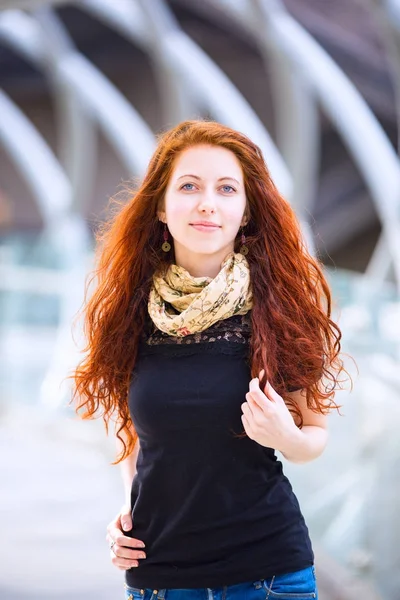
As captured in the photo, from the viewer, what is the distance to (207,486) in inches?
78.9

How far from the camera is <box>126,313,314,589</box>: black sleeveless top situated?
6.48ft

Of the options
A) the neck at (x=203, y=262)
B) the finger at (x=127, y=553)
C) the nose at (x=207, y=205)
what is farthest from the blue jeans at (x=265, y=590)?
the nose at (x=207, y=205)

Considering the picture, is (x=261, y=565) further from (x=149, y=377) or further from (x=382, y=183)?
(x=382, y=183)

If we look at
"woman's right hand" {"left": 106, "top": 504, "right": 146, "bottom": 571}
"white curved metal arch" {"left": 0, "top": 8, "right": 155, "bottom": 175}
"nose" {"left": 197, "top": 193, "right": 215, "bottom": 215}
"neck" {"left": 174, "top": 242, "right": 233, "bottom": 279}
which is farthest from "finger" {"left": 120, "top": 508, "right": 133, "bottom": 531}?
"white curved metal arch" {"left": 0, "top": 8, "right": 155, "bottom": 175}

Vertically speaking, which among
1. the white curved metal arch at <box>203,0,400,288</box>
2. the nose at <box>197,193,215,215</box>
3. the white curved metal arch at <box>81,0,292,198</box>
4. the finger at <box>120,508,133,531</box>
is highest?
the white curved metal arch at <box>81,0,292,198</box>

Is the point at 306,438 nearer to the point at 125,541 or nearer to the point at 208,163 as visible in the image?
the point at 125,541

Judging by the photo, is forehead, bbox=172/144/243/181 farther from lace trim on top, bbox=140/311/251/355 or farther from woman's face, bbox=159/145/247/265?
lace trim on top, bbox=140/311/251/355

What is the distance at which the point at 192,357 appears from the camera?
2.08 meters

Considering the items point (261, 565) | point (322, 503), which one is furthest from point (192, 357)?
point (322, 503)

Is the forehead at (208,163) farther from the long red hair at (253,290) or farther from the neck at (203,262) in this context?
the neck at (203,262)

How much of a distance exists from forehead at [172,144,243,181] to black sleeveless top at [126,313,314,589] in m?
0.41

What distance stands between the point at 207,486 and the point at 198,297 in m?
0.44

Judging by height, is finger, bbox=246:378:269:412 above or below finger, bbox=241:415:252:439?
above

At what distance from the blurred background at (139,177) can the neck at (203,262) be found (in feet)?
1.15
